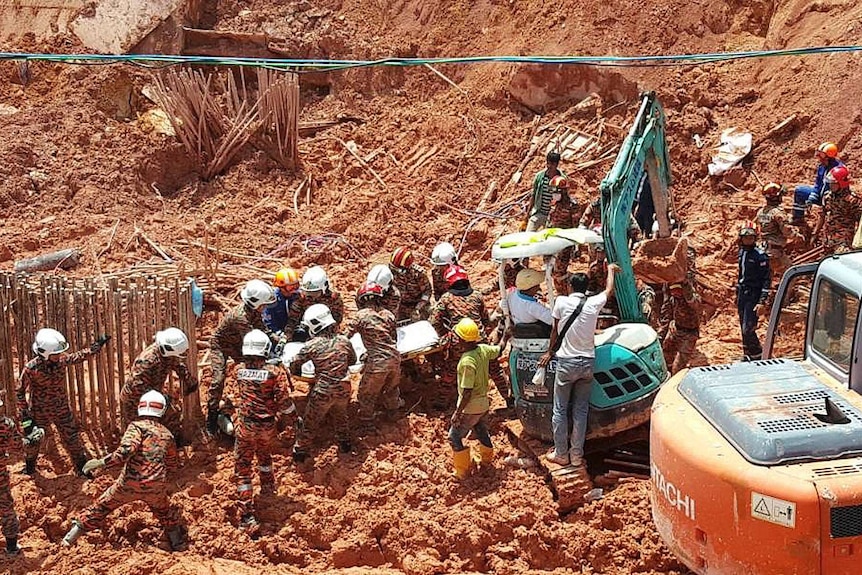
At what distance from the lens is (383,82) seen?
20328 mm

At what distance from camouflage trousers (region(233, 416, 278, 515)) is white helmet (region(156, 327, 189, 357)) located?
951 millimetres

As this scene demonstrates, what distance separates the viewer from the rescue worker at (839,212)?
1286cm

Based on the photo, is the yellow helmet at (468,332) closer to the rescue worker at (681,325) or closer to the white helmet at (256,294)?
the white helmet at (256,294)

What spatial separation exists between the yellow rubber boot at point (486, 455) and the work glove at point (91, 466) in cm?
358

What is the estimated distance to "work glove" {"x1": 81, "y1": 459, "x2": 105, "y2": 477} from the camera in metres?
10.1

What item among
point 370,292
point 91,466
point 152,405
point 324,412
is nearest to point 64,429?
point 91,466

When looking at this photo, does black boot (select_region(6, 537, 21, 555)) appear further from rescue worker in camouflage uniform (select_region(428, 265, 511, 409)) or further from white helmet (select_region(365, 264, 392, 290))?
rescue worker in camouflage uniform (select_region(428, 265, 511, 409))

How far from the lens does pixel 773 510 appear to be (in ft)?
21.0

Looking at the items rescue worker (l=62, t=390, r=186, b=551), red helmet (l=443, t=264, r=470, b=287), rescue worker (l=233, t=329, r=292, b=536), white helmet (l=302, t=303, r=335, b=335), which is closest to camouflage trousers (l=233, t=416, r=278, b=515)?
rescue worker (l=233, t=329, r=292, b=536)

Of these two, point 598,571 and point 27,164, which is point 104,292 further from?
point 27,164

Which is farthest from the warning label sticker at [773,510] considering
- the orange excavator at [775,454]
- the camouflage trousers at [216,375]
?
the camouflage trousers at [216,375]

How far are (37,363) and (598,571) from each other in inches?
227

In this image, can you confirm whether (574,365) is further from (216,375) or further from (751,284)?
(216,375)

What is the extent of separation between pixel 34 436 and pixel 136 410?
1.19 metres
